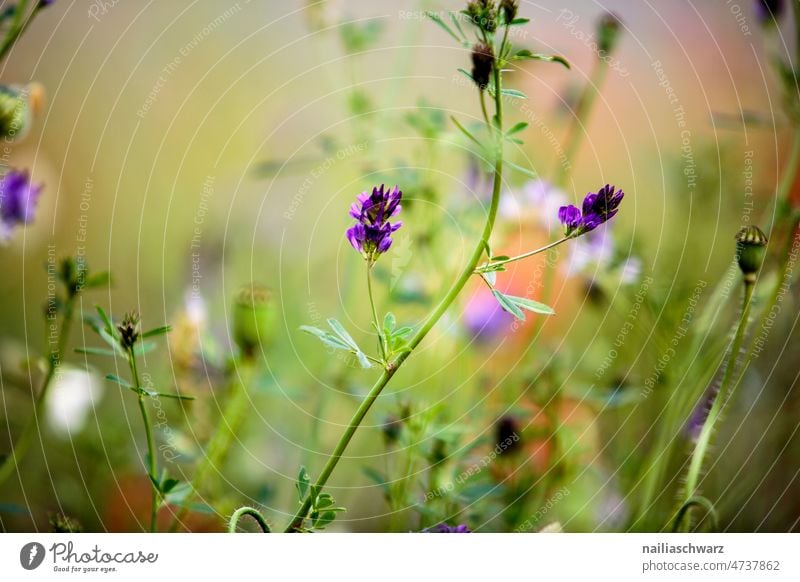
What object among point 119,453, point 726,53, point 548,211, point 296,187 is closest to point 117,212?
point 296,187

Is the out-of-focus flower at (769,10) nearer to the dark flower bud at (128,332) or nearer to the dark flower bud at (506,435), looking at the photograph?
the dark flower bud at (506,435)

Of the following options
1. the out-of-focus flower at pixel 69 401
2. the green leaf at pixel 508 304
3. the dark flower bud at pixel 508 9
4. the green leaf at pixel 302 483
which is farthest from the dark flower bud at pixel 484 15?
the out-of-focus flower at pixel 69 401

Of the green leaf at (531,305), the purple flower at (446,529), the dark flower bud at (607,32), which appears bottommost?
the purple flower at (446,529)

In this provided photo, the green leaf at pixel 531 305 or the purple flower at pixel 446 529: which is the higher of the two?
the green leaf at pixel 531 305

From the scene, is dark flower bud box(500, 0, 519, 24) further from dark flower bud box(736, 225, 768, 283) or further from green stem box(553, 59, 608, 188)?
green stem box(553, 59, 608, 188)

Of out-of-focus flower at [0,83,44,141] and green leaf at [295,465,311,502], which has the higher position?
out-of-focus flower at [0,83,44,141]

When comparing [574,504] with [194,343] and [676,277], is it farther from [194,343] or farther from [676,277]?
[194,343]

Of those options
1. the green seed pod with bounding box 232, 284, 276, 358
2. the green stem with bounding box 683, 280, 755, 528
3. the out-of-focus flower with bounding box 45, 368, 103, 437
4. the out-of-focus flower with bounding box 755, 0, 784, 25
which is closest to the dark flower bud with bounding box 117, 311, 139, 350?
the green seed pod with bounding box 232, 284, 276, 358
